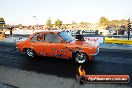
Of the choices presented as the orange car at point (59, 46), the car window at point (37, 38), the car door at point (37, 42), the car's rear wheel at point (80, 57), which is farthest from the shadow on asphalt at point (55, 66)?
the car window at point (37, 38)

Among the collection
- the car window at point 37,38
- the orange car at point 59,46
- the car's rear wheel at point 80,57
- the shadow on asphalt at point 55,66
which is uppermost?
the car window at point 37,38

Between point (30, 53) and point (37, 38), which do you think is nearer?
point (37, 38)

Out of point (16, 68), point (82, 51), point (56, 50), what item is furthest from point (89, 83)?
point (16, 68)

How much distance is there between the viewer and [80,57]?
362 inches

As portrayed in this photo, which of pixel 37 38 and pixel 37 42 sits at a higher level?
pixel 37 38

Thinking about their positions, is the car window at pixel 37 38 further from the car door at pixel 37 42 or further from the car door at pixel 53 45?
the car door at pixel 53 45

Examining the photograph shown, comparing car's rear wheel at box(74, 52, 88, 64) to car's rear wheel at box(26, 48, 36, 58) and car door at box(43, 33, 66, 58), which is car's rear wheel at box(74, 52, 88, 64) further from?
car's rear wheel at box(26, 48, 36, 58)

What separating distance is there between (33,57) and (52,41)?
6.33 ft

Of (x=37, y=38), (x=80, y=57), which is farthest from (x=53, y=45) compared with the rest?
(x=80, y=57)

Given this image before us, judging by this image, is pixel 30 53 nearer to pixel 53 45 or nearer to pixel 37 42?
pixel 37 42

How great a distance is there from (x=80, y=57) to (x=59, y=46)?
4.16ft

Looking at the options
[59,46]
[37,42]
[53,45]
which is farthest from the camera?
[37,42]

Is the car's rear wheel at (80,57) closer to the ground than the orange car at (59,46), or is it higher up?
closer to the ground

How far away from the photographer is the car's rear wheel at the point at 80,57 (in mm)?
9117
